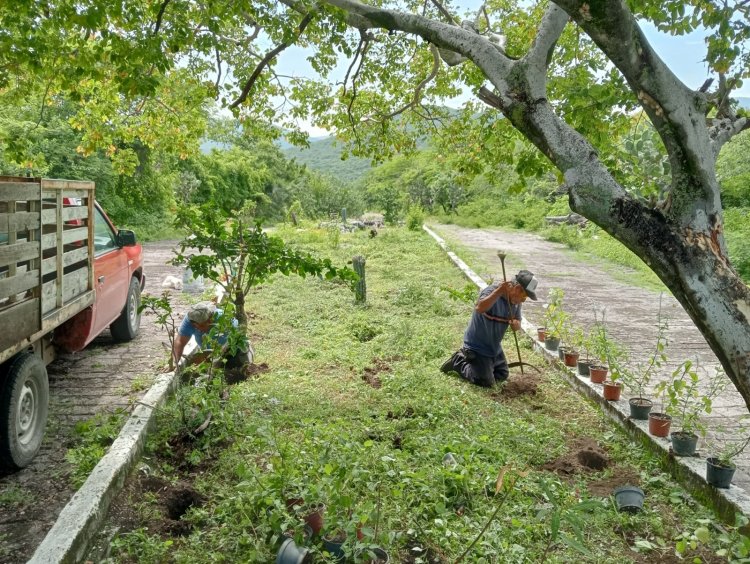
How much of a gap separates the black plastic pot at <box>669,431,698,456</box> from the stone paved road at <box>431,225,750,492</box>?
202 millimetres

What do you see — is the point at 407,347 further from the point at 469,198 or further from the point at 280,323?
the point at 469,198

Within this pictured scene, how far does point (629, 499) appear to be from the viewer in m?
4.08

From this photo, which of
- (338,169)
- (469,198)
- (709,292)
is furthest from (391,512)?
(338,169)

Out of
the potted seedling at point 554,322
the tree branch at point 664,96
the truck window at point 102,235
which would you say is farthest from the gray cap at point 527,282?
the truck window at point 102,235

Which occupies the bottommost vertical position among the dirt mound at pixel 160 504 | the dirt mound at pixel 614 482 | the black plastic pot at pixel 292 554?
the dirt mound at pixel 160 504

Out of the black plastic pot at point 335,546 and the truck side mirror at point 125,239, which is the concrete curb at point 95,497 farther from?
the truck side mirror at point 125,239

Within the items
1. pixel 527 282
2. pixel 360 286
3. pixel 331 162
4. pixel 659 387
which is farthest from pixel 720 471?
pixel 331 162

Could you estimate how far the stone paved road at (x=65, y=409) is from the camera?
3.70 metres

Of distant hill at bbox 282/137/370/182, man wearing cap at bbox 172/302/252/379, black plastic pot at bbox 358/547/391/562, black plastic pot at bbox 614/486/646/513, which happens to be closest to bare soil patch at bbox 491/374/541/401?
black plastic pot at bbox 614/486/646/513

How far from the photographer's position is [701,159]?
3027 millimetres

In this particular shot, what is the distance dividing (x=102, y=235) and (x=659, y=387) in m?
6.19

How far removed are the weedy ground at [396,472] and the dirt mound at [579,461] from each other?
15 millimetres

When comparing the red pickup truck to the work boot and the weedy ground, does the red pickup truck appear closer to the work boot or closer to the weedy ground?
the weedy ground

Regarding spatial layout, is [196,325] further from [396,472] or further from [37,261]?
[396,472]
